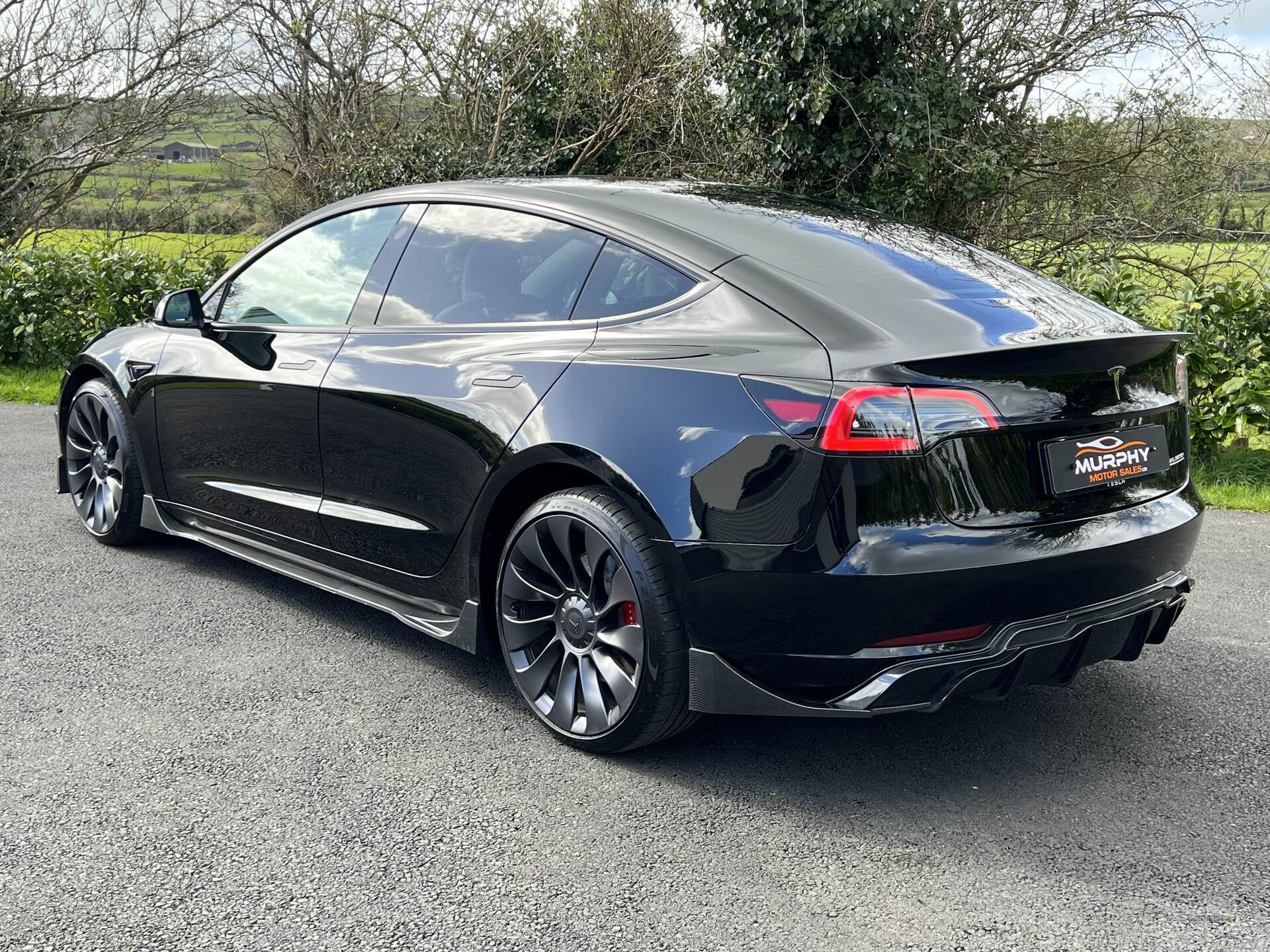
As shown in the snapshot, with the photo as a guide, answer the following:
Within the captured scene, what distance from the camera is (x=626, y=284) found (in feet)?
11.2

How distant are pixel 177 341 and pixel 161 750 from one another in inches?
87.6

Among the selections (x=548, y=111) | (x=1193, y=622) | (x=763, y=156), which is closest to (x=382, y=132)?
(x=548, y=111)

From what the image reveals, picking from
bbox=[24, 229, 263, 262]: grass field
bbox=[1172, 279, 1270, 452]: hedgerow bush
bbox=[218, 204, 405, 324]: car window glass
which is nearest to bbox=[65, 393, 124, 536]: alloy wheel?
bbox=[218, 204, 405, 324]: car window glass

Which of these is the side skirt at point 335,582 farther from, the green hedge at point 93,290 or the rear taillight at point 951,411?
the green hedge at point 93,290

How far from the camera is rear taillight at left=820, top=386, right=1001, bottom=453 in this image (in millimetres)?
2752

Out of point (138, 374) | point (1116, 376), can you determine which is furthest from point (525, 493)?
point (138, 374)

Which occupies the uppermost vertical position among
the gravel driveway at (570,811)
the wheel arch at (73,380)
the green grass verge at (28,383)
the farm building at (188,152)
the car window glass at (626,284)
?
the farm building at (188,152)

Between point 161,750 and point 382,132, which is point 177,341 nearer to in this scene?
point 161,750

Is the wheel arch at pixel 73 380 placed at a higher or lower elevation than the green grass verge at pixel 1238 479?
higher

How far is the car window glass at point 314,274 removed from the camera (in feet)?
14.0

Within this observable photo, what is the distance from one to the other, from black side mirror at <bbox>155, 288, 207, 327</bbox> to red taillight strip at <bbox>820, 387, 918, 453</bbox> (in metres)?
3.10

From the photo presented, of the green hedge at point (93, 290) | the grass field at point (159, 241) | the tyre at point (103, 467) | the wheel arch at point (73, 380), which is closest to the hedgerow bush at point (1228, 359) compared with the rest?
the green hedge at point (93, 290)

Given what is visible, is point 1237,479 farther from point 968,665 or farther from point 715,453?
point 715,453

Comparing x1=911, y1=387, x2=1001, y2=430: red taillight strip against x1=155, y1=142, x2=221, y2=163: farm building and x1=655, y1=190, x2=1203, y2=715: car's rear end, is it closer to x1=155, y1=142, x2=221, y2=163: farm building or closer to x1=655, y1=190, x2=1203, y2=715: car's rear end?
x1=655, y1=190, x2=1203, y2=715: car's rear end
